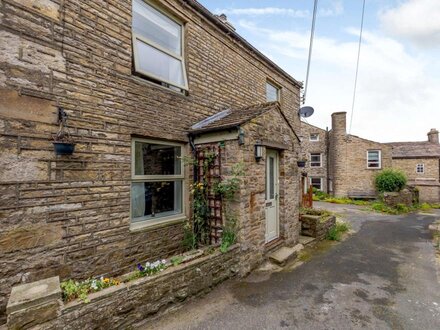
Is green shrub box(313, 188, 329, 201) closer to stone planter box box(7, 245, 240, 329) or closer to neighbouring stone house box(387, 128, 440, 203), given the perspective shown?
neighbouring stone house box(387, 128, 440, 203)

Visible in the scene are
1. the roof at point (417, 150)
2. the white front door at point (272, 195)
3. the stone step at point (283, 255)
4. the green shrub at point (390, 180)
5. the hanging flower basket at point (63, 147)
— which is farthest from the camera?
the roof at point (417, 150)

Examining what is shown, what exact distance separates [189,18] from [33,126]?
13.7ft

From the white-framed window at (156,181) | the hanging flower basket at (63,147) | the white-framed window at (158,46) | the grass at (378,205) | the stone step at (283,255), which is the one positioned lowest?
the grass at (378,205)

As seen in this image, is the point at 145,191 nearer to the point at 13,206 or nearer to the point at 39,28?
the point at 13,206

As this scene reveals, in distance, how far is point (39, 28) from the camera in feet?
10.5

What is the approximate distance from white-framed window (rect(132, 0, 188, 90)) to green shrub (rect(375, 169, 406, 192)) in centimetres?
1742

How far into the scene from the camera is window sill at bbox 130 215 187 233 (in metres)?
4.31

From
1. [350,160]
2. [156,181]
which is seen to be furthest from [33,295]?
[350,160]

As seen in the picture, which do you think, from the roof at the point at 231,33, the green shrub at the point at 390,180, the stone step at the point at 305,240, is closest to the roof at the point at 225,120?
the roof at the point at 231,33

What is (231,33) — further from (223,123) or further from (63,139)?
(63,139)

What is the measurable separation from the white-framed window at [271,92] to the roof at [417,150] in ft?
57.8

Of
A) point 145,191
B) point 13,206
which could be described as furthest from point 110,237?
point 13,206

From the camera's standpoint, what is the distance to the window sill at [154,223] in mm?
4308

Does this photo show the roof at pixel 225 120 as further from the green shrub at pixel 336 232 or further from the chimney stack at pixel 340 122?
the chimney stack at pixel 340 122
